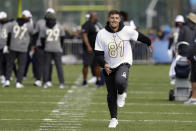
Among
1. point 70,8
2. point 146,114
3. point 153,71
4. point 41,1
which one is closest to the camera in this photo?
point 146,114

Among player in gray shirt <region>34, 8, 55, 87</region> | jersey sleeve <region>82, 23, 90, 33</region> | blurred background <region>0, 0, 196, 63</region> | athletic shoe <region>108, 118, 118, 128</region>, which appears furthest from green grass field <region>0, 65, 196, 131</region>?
blurred background <region>0, 0, 196, 63</region>

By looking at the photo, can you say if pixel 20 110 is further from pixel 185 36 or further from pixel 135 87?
pixel 135 87

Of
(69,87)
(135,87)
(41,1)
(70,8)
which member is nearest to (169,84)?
(135,87)

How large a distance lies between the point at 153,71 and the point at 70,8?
22.4 meters

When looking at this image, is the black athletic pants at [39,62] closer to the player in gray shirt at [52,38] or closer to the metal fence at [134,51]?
the player in gray shirt at [52,38]

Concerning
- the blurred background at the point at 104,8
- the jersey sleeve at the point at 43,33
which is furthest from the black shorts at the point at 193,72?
the blurred background at the point at 104,8

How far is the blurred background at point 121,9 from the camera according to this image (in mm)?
35250

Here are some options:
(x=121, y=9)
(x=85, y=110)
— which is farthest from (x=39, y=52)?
(x=121, y=9)

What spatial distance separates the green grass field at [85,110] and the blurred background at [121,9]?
1272 cm

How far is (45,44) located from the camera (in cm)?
2102

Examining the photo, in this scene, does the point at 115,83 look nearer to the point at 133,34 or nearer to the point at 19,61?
the point at 133,34

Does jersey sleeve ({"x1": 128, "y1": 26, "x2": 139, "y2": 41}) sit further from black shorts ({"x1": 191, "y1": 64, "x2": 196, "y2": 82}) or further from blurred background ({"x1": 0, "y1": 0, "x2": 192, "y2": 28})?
blurred background ({"x1": 0, "y1": 0, "x2": 192, "y2": 28})

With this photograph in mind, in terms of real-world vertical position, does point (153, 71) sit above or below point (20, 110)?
below

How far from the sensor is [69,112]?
14.7m
